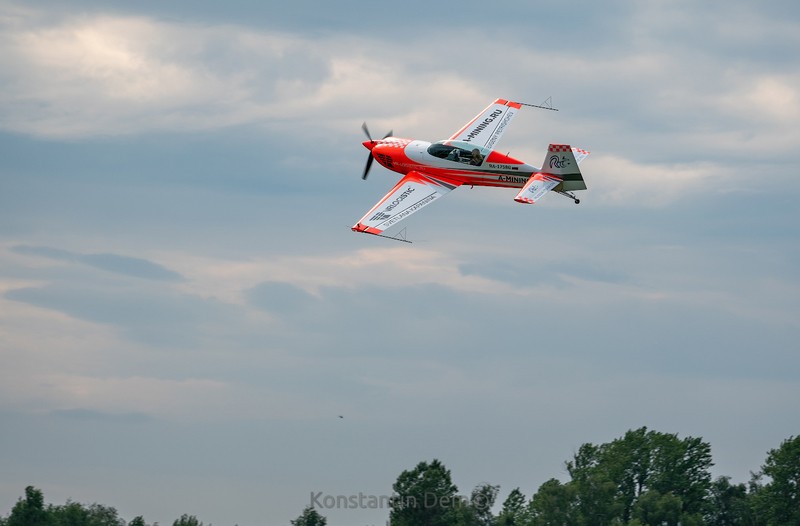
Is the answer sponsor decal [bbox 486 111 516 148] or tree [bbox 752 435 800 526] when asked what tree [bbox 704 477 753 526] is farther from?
sponsor decal [bbox 486 111 516 148]

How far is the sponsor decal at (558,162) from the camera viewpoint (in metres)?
67.2

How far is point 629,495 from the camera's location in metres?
108

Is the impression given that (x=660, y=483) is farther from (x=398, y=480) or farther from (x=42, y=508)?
(x=42, y=508)

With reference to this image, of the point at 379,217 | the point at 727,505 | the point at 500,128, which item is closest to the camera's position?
the point at 379,217

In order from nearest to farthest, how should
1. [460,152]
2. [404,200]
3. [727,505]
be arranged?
[404,200], [460,152], [727,505]

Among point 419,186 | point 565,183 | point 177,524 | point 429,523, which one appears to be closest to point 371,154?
point 419,186

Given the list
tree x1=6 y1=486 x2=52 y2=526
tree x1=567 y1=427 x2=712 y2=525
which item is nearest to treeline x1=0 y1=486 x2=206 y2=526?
tree x1=6 y1=486 x2=52 y2=526

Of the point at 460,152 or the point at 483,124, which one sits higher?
the point at 483,124

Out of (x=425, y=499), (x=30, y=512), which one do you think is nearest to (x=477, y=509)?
(x=425, y=499)

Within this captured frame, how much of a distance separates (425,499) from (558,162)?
43.1 meters

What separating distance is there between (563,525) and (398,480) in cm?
1649

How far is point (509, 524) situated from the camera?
103688 mm

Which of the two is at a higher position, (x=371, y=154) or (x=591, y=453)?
(x=371, y=154)

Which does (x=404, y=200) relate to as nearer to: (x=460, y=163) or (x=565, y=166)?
(x=460, y=163)
